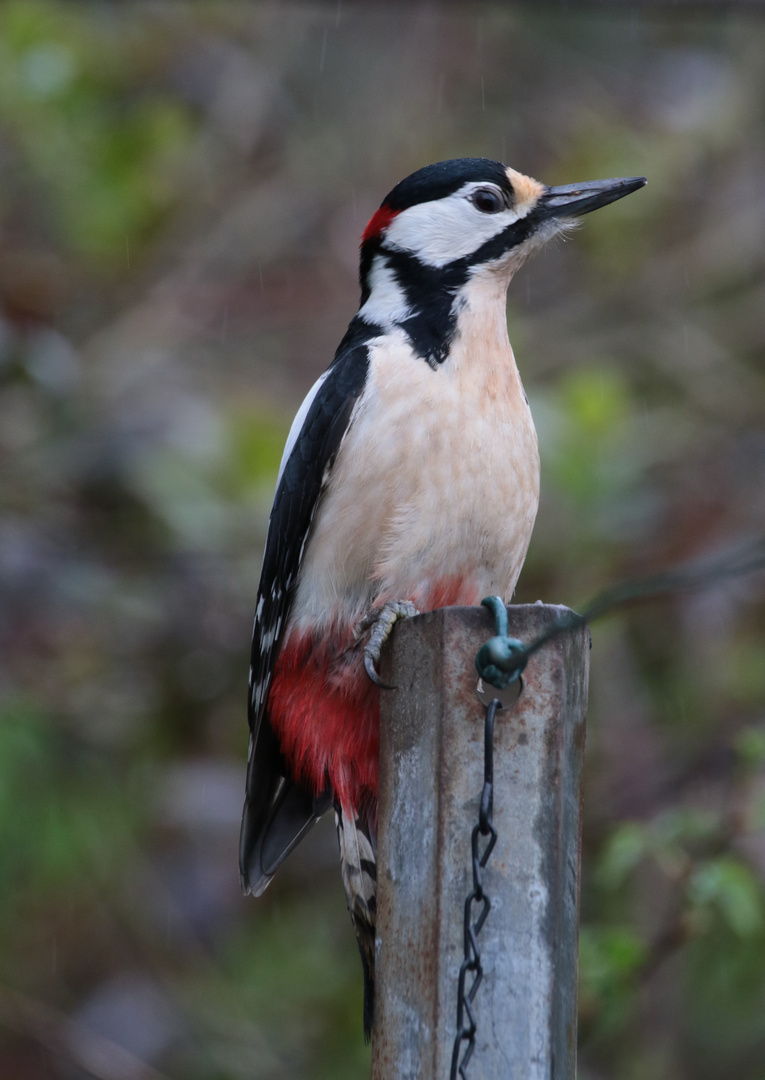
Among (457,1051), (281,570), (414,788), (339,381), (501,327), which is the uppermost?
(501,327)

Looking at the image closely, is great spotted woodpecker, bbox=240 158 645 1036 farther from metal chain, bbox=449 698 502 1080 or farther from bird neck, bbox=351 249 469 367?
metal chain, bbox=449 698 502 1080

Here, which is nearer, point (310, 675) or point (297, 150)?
point (310, 675)

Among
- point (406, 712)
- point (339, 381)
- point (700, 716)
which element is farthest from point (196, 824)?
point (406, 712)

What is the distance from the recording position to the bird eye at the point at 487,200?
3.01 m

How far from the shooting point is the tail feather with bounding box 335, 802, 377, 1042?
2457 millimetres

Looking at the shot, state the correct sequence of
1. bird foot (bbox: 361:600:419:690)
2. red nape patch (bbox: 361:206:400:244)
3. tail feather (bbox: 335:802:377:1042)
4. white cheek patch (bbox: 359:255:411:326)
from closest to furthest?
bird foot (bbox: 361:600:419:690)
tail feather (bbox: 335:802:377:1042)
white cheek patch (bbox: 359:255:411:326)
red nape patch (bbox: 361:206:400:244)

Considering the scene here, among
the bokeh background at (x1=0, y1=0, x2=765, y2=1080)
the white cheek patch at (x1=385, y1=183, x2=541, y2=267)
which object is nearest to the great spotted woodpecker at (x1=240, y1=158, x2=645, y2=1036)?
the white cheek patch at (x1=385, y1=183, x2=541, y2=267)

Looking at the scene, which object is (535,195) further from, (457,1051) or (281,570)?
(457,1051)

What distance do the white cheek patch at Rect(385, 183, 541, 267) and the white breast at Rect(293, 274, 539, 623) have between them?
13.8 inches

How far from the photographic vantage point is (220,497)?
4.11 metres

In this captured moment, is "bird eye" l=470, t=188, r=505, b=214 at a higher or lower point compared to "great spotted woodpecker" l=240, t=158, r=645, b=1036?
higher

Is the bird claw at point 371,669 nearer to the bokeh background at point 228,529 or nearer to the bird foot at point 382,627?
the bird foot at point 382,627

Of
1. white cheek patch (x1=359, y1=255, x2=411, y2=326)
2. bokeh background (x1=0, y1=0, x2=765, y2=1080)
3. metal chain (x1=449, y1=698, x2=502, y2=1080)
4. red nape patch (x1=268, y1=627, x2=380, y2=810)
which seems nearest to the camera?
metal chain (x1=449, y1=698, x2=502, y2=1080)

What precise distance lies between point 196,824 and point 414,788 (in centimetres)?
271
